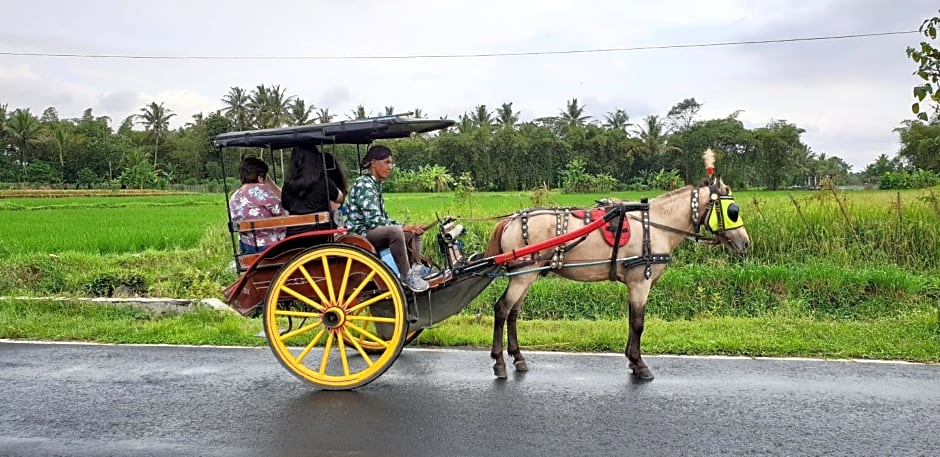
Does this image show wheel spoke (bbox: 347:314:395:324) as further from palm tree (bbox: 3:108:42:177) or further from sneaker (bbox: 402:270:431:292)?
palm tree (bbox: 3:108:42:177)

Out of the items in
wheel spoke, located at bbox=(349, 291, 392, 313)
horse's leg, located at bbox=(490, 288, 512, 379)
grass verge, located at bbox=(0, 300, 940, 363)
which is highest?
wheel spoke, located at bbox=(349, 291, 392, 313)

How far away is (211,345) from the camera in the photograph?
6.93m

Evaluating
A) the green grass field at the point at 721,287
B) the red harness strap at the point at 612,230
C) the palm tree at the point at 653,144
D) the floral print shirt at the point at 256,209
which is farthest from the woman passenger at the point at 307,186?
the palm tree at the point at 653,144

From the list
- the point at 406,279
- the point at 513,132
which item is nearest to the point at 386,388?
the point at 406,279

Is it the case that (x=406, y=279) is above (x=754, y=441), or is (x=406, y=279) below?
above

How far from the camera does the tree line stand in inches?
1156

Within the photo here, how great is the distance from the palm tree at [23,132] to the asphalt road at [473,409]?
5438 cm

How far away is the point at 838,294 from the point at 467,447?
675 cm

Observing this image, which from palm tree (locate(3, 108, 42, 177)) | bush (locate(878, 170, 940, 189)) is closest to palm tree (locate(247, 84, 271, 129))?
palm tree (locate(3, 108, 42, 177))

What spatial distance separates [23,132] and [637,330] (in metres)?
57.9

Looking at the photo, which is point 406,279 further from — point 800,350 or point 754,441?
point 800,350

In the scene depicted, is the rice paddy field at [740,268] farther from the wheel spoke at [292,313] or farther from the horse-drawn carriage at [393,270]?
the wheel spoke at [292,313]

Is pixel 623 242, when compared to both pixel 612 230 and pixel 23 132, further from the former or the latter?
pixel 23 132

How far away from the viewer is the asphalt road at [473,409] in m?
4.18
